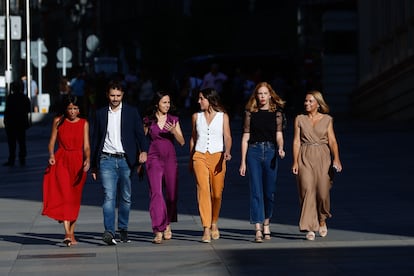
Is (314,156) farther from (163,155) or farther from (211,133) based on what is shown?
(163,155)

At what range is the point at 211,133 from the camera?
16.6m

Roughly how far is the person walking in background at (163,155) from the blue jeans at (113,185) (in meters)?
0.29

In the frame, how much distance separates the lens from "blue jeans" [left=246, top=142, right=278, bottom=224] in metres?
16.5

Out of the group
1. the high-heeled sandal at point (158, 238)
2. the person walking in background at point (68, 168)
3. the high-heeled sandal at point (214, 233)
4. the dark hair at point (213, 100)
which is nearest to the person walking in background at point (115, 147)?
the person walking in background at point (68, 168)

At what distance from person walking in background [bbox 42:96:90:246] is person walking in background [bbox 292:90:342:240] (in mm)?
2214

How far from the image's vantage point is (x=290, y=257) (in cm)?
1481

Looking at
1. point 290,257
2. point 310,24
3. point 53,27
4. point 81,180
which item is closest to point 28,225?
point 81,180

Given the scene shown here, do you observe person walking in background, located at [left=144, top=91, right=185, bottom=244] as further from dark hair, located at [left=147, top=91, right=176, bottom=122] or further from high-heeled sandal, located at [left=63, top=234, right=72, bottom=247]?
high-heeled sandal, located at [left=63, top=234, right=72, bottom=247]

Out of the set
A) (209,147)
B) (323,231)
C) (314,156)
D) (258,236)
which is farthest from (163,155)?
(323,231)

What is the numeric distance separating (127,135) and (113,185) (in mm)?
534

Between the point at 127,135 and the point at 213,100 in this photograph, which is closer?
the point at 127,135

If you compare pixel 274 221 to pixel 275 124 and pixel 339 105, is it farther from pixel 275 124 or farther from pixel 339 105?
pixel 339 105

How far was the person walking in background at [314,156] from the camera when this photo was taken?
16.5m

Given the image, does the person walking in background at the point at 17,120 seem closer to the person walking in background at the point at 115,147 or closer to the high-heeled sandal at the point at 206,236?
the person walking in background at the point at 115,147
